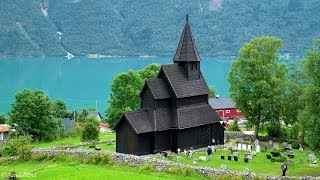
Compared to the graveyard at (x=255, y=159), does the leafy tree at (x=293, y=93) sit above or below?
above

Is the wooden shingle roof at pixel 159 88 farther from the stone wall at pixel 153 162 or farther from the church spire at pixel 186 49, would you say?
the stone wall at pixel 153 162

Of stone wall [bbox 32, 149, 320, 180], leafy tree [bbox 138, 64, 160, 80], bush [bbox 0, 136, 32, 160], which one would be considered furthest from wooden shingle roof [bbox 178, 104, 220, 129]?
leafy tree [bbox 138, 64, 160, 80]

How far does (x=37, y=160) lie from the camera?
3891 cm

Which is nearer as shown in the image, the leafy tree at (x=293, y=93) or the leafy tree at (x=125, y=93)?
the leafy tree at (x=293, y=93)

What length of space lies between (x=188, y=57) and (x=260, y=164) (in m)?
11.9

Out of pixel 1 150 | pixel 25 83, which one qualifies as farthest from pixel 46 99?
pixel 25 83

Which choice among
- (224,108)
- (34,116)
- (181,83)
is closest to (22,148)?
(181,83)

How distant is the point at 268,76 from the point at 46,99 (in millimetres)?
24189

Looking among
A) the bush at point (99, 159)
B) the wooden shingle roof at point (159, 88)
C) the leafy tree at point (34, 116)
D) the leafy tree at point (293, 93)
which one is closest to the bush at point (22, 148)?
the bush at point (99, 159)

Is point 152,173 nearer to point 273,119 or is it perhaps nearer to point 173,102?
point 173,102

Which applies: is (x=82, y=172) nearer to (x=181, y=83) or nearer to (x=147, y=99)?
(x=147, y=99)

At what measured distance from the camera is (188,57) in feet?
150

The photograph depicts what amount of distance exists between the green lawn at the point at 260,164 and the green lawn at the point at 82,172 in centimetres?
566

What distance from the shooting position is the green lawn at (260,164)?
35.0 m
